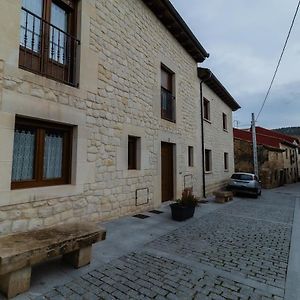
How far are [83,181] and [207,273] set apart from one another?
9.42ft

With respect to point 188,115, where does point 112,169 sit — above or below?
below

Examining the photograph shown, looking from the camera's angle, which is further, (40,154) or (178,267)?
(40,154)

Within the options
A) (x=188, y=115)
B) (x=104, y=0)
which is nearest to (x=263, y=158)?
(x=188, y=115)

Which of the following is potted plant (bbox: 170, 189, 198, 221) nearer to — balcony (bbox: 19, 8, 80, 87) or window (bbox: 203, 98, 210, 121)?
balcony (bbox: 19, 8, 80, 87)

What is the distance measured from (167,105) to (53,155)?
506cm

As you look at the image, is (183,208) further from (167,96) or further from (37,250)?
(167,96)

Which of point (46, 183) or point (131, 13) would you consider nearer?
point (46, 183)

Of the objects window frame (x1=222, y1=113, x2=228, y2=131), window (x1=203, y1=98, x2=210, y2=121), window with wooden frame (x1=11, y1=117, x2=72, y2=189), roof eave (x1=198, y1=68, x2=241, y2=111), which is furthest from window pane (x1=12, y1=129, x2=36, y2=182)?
window frame (x1=222, y1=113, x2=228, y2=131)

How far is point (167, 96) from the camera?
8.48 meters

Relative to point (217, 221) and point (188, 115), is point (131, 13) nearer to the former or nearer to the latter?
point (188, 115)

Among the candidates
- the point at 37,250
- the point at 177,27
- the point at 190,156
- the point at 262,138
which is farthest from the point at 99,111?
the point at 262,138

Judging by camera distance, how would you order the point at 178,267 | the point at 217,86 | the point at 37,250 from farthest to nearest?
the point at 217,86, the point at 178,267, the point at 37,250

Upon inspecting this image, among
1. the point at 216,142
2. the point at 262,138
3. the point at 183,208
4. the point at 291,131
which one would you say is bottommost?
Result: the point at 183,208

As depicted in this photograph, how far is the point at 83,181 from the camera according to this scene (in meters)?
4.75
